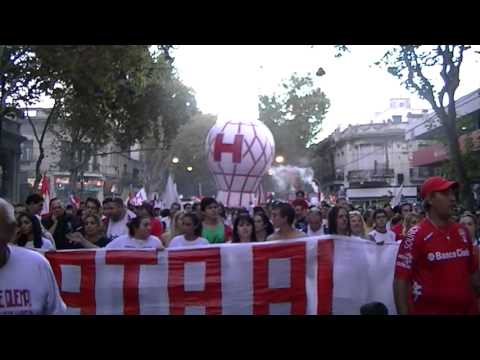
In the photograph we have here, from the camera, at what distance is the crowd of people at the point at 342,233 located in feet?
12.5

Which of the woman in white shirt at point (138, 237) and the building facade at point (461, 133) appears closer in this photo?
the woman in white shirt at point (138, 237)

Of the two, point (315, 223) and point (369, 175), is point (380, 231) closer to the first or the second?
point (315, 223)

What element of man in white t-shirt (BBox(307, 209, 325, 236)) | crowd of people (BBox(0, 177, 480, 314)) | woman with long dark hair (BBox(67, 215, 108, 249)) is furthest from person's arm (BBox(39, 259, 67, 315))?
man in white t-shirt (BBox(307, 209, 325, 236))

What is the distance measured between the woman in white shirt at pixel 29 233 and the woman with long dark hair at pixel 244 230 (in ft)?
6.52

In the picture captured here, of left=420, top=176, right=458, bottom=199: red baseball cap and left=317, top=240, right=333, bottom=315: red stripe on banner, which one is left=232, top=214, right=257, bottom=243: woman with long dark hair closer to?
left=317, top=240, right=333, bottom=315: red stripe on banner

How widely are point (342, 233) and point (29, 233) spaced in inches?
131

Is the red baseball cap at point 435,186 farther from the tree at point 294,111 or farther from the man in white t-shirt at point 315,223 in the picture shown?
the tree at point 294,111

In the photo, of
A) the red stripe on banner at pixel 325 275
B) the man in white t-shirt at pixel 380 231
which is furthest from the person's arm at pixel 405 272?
the man in white t-shirt at pixel 380 231

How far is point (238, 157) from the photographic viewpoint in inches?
613

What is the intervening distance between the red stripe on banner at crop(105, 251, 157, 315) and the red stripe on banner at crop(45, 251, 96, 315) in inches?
7.2

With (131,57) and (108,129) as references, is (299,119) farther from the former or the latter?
(131,57)

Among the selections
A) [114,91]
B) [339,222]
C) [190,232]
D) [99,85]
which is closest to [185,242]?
[190,232]
